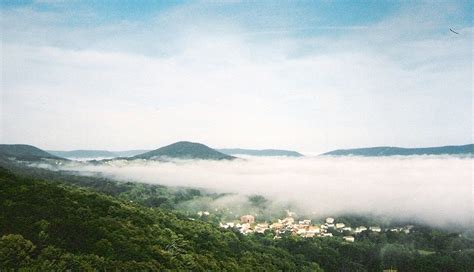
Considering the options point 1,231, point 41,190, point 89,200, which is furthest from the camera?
point 89,200

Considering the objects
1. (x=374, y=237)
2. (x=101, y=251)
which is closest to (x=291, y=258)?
(x=101, y=251)

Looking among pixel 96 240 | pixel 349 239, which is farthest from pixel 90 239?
pixel 349 239

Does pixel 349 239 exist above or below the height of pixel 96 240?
below

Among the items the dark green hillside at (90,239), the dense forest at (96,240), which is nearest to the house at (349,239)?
the dense forest at (96,240)

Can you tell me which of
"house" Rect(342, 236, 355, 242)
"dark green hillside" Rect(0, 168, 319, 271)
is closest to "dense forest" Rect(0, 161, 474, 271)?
"dark green hillside" Rect(0, 168, 319, 271)

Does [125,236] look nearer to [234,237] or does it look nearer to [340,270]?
[234,237]

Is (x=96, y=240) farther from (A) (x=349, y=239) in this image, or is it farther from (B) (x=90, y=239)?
(A) (x=349, y=239)

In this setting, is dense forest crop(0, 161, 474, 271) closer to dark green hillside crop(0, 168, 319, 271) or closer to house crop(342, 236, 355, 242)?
dark green hillside crop(0, 168, 319, 271)

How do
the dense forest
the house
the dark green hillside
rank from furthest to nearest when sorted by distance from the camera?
the house, the dense forest, the dark green hillside
